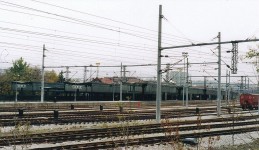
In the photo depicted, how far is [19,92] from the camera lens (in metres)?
49.7

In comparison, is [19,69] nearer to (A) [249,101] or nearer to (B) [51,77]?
(B) [51,77]

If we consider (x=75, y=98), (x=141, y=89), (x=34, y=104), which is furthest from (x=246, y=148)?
(x=141, y=89)

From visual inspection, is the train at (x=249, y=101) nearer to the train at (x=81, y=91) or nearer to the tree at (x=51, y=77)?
the train at (x=81, y=91)

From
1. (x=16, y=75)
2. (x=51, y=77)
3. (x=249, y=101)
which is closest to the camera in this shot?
(x=249, y=101)

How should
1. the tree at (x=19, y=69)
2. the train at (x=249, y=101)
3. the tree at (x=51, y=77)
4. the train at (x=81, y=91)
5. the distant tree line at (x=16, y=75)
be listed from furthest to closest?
the tree at (x=51, y=77) → the tree at (x=19, y=69) → the distant tree line at (x=16, y=75) → the train at (x=81, y=91) → the train at (x=249, y=101)

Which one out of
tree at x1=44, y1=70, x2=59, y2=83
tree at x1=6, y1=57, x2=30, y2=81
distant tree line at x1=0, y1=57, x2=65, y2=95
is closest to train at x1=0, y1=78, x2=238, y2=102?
distant tree line at x1=0, y1=57, x2=65, y2=95

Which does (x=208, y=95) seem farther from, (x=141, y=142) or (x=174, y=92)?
(x=141, y=142)

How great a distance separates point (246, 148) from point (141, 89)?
45.2 meters

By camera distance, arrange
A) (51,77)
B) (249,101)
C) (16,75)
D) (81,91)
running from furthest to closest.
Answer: (51,77)
(16,75)
(81,91)
(249,101)

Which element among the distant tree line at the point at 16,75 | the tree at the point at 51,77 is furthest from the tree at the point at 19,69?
the tree at the point at 51,77

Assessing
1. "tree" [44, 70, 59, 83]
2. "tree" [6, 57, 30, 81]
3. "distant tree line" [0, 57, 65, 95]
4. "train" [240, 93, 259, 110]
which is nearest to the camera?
"train" [240, 93, 259, 110]

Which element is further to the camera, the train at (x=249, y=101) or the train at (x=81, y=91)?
the train at (x=81, y=91)

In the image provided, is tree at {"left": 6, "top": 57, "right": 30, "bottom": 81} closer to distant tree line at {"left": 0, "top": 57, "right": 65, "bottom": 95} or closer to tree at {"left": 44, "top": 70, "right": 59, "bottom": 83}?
distant tree line at {"left": 0, "top": 57, "right": 65, "bottom": 95}

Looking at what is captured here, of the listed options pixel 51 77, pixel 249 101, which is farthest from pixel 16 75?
pixel 249 101
